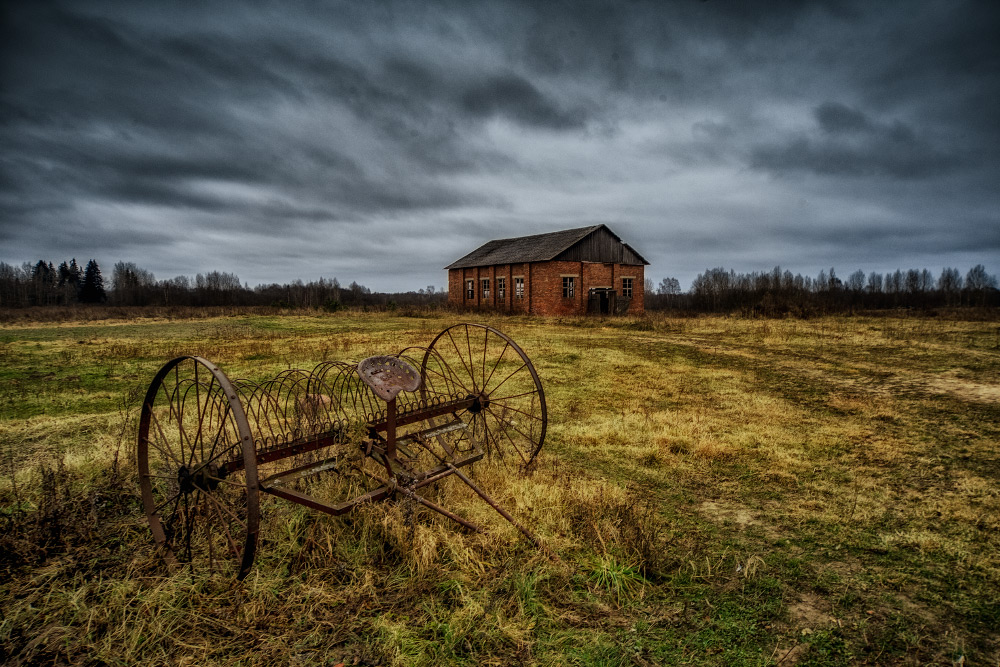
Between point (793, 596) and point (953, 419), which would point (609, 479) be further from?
point (953, 419)

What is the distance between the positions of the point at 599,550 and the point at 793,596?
1.37 meters

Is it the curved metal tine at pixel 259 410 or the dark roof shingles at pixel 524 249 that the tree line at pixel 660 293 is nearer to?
the dark roof shingles at pixel 524 249

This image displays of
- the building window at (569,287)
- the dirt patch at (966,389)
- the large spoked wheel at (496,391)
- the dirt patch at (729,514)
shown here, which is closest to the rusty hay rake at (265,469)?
the large spoked wheel at (496,391)

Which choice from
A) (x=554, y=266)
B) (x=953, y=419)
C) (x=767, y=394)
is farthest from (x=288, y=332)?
(x=953, y=419)

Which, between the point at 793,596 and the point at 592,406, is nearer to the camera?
the point at 793,596

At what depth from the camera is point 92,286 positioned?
69688mm

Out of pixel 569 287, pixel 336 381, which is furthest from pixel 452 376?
pixel 569 287

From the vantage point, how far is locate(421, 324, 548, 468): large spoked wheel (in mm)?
5258

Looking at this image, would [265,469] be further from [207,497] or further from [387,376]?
[387,376]

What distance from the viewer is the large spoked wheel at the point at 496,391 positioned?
5.26 m

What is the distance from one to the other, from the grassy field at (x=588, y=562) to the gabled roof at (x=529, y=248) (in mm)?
22322

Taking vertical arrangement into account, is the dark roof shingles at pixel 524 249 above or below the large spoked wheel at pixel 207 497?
above

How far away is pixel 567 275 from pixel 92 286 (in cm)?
7564

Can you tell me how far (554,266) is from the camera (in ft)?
92.8
